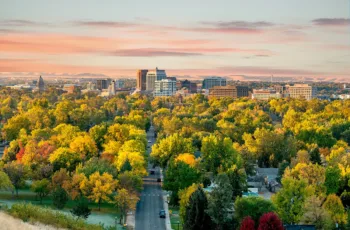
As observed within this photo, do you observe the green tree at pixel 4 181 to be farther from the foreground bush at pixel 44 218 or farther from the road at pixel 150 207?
the foreground bush at pixel 44 218

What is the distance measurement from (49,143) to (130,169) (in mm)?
14683

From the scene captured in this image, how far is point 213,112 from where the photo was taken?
4754 inches

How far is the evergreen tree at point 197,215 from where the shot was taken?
3406 cm

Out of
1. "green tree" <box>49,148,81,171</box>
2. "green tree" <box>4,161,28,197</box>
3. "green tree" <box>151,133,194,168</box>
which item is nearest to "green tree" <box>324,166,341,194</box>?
"green tree" <box>151,133,194,168</box>

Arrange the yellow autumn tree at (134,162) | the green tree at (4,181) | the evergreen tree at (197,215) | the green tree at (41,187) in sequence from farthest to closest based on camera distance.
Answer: the yellow autumn tree at (134,162)
the green tree at (41,187)
the green tree at (4,181)
the evergreen tree at (197,215)

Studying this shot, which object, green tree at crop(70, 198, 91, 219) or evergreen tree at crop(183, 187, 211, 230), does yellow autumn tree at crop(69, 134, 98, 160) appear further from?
evergreen tree at crop(183, 187, 211, 230)


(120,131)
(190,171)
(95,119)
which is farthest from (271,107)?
(190,171)

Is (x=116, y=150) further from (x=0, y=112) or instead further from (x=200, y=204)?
(x=0, y=112)

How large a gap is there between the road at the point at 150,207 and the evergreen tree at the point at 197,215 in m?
5.64

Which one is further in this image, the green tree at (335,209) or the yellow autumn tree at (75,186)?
the yellow autumn tree at (75,186)

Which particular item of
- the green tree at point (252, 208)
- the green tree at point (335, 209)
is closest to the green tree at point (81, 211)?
the green tree at point (252, 208)

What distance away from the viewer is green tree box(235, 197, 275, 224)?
3466 centimetres

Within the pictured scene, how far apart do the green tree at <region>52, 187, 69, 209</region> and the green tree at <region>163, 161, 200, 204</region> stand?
8.49m

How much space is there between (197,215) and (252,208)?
363 cm
